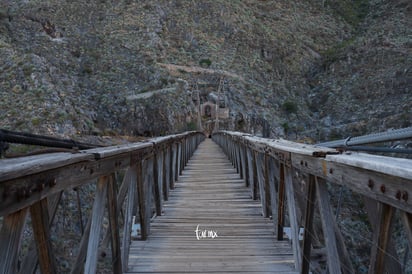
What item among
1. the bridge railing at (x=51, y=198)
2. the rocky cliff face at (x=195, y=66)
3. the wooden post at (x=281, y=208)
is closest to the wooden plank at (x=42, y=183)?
the bridge railing at (x=51, y=198)

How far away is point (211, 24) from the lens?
57031 mm

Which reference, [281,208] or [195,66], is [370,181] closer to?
[281,208]

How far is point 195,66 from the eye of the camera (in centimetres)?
4819

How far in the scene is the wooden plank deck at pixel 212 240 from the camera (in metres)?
3.23

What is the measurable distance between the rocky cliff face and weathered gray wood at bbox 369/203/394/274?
1754 centimetres

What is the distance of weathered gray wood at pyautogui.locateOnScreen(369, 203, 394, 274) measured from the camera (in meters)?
1.47

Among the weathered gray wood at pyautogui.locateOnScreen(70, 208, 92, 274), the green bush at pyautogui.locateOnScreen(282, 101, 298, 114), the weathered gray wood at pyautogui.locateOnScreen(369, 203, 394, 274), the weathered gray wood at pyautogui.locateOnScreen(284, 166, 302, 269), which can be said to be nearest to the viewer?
the weathered gray wood at pyautogui.locateOnScreen(369, 203, 394, 274)

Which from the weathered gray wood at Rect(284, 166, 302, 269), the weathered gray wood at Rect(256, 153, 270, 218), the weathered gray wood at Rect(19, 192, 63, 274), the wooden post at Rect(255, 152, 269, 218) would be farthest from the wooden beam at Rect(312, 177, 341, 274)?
the wooden post at Rect(255, 152, 269, 218)

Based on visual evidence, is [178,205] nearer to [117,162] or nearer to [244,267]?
[244,267]

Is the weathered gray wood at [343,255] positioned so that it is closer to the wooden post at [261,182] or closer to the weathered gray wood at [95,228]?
the weathered gray wood at [95,228]

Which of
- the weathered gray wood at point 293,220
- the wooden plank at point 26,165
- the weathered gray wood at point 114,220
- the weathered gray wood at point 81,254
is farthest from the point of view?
the weathered gray wood at point 293,220

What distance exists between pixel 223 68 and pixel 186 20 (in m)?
11.1

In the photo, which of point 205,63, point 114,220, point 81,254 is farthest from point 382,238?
point 205,63

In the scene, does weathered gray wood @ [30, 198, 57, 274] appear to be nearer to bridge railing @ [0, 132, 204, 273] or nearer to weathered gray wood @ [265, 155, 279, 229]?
bridge railing @ [0, 132, 204, 273]
